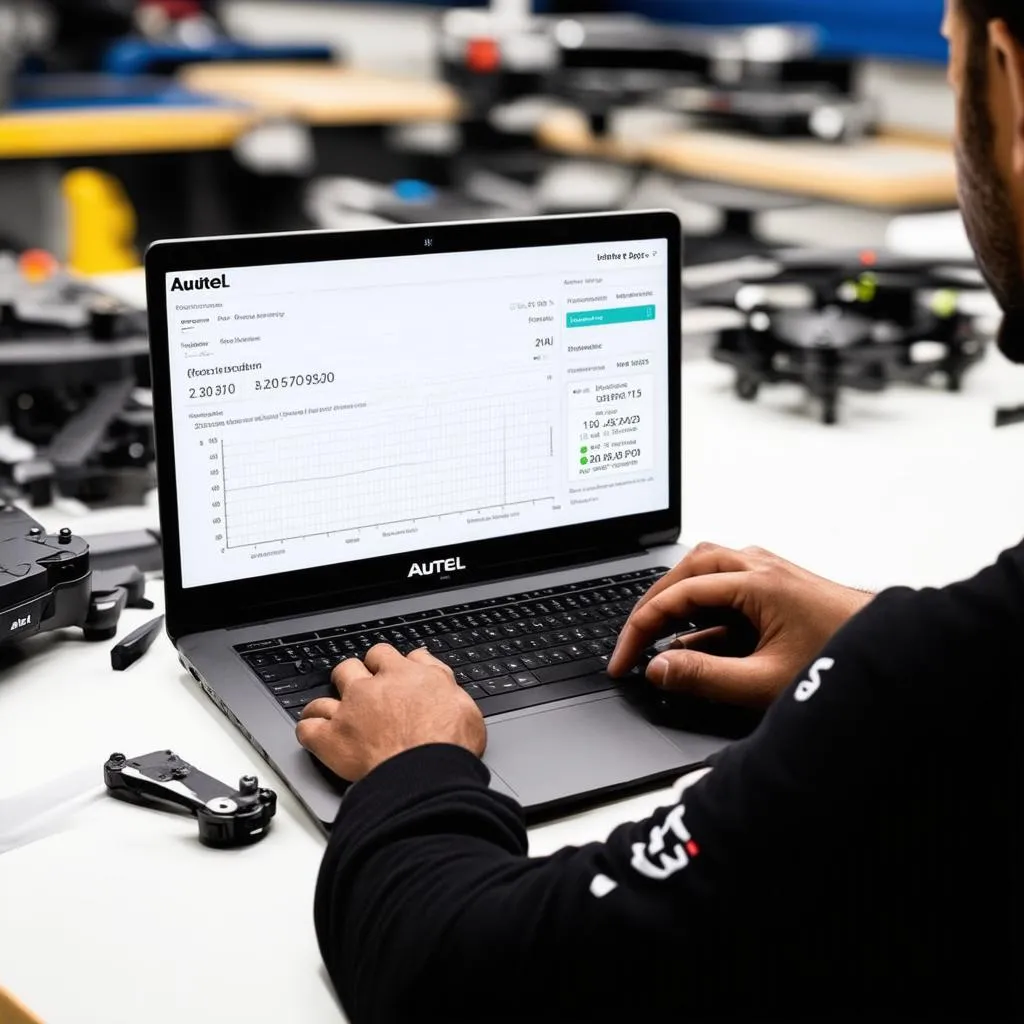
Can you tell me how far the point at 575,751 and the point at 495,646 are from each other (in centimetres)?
14

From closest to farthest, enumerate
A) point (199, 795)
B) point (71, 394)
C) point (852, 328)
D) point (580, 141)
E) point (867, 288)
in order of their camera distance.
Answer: point (199, 795)
point (71, 394)
point (852, 328)
point (867, 288)
point (580, 141)

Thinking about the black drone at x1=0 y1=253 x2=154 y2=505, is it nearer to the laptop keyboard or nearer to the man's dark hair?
the laptop keyboard

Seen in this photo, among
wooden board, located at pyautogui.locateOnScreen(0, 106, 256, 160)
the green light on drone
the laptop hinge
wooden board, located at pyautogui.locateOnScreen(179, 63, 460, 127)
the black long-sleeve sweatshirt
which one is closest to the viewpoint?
the black long-sleeve sweatshirt

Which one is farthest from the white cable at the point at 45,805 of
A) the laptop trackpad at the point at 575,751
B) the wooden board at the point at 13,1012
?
the laptop trackpad at the point at 575,751

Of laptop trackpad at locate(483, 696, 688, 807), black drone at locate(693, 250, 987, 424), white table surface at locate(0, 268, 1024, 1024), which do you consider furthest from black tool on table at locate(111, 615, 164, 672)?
black drone at locate(693, 250, 987, 424)

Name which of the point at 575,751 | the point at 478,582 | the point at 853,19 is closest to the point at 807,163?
the point at 853,19

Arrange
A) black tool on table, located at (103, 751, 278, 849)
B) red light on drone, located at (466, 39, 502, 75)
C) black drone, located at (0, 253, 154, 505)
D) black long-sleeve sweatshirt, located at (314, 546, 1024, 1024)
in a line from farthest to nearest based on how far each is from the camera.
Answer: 1. red light on drone, located at (466, 39, 502, 75)
2. black drone, located at (0, 253, 154, 505)
3. black tool on table, located at (103, 751, 278, 849)
4. black long-sleeve sweatshirt, located at (314, 546, 1024, 1024)

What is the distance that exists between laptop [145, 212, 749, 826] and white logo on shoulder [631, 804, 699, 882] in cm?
19

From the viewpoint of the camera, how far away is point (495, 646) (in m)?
0.95

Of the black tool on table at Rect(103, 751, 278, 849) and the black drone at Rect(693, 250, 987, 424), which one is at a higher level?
the black drone at Rect(693, 250, 987, 424)

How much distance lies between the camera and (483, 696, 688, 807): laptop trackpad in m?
0.80

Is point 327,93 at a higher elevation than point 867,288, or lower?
higher

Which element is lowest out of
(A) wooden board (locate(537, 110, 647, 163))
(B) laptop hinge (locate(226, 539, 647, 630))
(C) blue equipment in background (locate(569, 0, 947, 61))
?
(B) laptop hinge (locate(226, 539, 647, 630))

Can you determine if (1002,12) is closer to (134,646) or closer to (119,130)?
(134,646)
